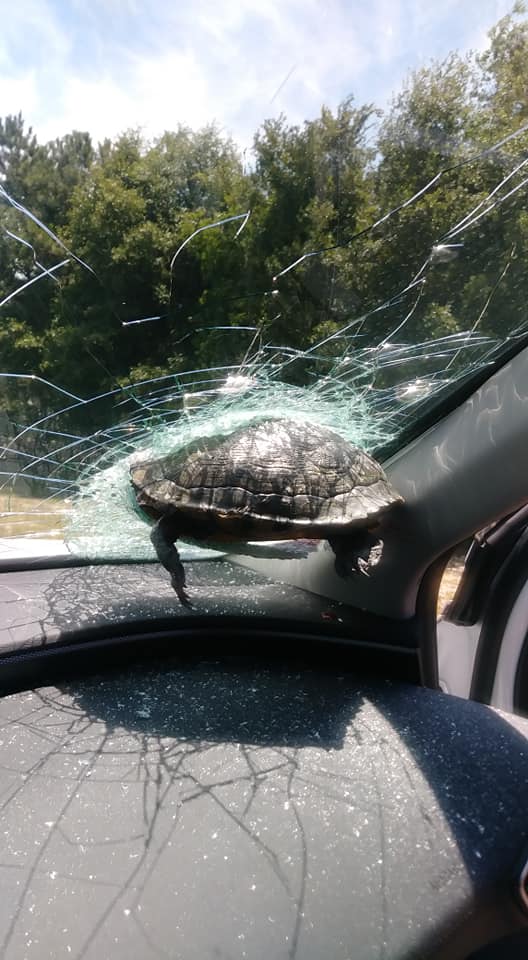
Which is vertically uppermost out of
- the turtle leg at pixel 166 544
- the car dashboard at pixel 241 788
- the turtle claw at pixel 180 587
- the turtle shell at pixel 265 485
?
the turtle shell at pixel 265 485

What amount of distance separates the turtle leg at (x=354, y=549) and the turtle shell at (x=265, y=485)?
0.09 m

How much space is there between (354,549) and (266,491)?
410mm

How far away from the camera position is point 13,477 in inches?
80.1

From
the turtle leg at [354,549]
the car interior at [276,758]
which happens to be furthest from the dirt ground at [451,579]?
the turtle leg at [354,549]

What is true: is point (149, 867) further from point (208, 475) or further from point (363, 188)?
point (363, 188)

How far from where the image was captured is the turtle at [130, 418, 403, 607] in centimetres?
170

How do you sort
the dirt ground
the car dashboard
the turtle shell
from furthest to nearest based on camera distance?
the dirt ground < the turtle shell < the car dashboard

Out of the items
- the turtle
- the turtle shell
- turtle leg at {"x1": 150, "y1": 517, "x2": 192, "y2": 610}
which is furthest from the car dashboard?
the turtle shell

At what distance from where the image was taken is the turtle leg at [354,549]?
6.23ft

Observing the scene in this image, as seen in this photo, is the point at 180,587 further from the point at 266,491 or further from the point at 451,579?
the point at 451,579

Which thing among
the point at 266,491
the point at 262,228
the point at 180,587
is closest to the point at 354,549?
the point at 266,491

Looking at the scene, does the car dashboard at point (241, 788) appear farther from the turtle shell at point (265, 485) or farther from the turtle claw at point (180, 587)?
the turtle shell at point (265, 485)

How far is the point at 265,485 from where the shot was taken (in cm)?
170

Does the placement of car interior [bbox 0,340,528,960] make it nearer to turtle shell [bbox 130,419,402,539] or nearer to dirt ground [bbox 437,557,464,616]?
dirt ground [bbox 437,557,464,616]
